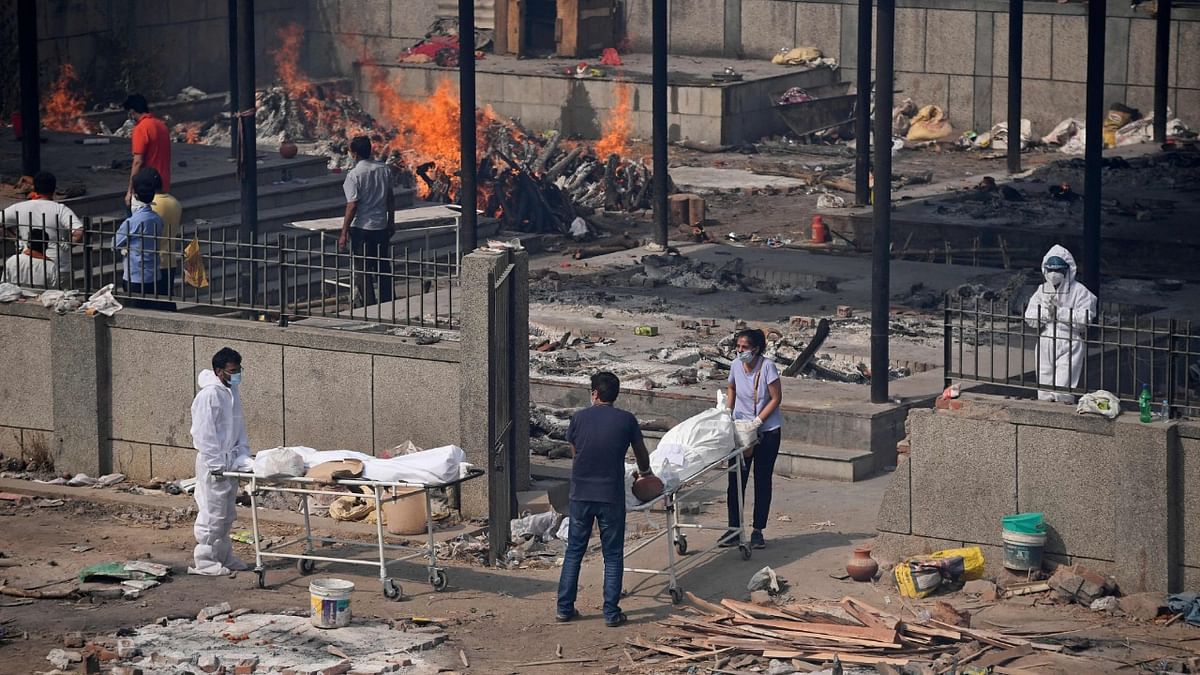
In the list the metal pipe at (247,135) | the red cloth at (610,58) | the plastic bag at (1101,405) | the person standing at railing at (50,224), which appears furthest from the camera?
the red cloth at (610,58)

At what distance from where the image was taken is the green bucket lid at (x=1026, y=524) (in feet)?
40.9

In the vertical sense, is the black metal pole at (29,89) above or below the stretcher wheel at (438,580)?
above

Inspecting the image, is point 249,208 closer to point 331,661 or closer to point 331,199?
point 331,199

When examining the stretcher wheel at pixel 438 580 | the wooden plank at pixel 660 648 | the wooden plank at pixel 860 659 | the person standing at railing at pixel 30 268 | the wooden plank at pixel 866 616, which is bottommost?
the wooden plank at pixel 660 648

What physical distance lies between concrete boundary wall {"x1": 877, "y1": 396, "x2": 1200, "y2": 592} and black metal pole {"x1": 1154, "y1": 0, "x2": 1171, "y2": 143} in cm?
1859

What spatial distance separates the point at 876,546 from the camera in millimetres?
13328

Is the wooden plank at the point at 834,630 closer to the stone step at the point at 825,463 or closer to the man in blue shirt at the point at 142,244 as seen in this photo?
the stone step at the point at 825,463

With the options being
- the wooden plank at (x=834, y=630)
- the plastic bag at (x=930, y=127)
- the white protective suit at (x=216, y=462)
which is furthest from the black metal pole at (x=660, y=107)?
the wooden plank at (x=834, y=630)

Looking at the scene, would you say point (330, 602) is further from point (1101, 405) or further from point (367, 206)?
point (367, 206)

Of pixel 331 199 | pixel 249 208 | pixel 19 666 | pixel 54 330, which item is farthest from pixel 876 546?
pixel 331 199

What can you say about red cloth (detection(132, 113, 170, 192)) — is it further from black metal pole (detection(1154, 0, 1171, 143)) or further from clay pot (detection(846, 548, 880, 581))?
black metal pole (detection(1154, 0, 1171, 143))

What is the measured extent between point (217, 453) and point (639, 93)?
70.8 ft

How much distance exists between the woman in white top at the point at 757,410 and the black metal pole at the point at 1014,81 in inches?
606

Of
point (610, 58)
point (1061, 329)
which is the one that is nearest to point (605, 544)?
point (1061, 329)
